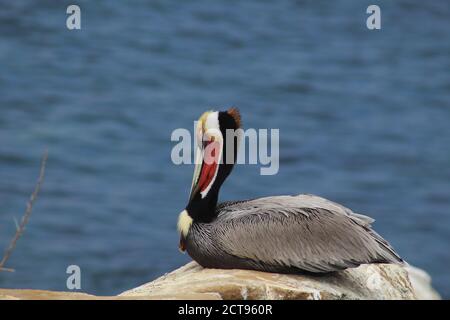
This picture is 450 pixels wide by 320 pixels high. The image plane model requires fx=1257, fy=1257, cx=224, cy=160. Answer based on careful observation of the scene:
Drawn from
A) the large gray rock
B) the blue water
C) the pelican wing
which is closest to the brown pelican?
the pelican wing

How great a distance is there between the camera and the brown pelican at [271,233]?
876 centimetres

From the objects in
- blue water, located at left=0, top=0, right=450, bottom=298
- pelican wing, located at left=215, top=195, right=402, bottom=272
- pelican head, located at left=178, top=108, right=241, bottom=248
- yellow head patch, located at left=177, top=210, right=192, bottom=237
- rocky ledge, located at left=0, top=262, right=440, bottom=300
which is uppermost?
blue water, located at left=0, top=0, right=450, bottom=298

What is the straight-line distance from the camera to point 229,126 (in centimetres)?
951

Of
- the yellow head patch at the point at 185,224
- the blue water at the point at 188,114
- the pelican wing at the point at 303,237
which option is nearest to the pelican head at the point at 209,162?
the yellow head patch at the point at 185,224

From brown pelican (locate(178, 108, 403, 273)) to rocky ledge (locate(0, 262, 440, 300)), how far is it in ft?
0.39

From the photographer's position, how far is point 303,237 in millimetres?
8945

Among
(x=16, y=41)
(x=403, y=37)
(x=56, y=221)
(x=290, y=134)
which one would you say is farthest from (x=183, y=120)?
(x=403, y=37)

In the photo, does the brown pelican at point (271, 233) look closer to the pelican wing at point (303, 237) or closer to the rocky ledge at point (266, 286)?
the pelican wing at point (303, 237)

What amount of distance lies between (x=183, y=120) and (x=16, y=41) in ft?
18.1

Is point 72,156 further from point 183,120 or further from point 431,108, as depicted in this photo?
point 431,108

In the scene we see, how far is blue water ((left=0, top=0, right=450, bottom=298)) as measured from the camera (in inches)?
760

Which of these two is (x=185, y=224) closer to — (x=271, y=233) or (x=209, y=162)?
(x=209, y=162)

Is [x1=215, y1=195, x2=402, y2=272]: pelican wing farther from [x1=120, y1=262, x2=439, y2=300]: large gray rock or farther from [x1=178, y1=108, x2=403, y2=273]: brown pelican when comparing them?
[x1=120, y1=262, x2=439, y2=300]: large gray rock

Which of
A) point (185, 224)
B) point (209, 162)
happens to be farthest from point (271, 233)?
→ point (209, 162)
